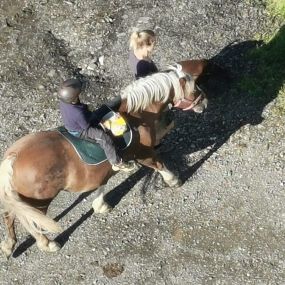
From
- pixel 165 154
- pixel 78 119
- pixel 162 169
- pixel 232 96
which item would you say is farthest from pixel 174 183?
pixel 78 119

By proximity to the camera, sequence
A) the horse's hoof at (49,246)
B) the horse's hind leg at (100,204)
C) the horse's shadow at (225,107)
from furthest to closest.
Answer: the horse's shadow at (225,107)
the horse's hind leg at (100,204)
the horse's hoof at (49,246)

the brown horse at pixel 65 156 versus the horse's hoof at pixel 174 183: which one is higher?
the brown horse at pixel 65 156

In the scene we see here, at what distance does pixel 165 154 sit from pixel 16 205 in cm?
254

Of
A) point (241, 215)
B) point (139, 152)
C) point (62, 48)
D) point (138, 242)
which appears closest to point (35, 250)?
point (138, 242)

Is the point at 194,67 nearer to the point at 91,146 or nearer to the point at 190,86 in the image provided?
the point at 190,86

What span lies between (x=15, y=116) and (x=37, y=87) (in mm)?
610

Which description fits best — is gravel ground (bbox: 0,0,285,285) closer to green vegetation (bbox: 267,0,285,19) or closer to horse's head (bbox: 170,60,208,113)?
green vegetation (bbox: 267,0,285,19)

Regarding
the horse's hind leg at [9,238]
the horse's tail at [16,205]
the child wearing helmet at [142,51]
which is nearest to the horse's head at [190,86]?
the child wearing helmet at [142,51]

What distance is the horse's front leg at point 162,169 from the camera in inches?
326

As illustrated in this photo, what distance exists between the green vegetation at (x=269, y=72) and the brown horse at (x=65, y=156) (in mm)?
1792

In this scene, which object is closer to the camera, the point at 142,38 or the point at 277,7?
the point at 142,38

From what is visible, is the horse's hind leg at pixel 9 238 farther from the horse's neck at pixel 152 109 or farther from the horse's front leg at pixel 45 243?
the horse's neck at pixel 152 109

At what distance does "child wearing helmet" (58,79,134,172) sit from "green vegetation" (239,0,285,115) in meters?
2.91

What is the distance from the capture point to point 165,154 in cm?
905
